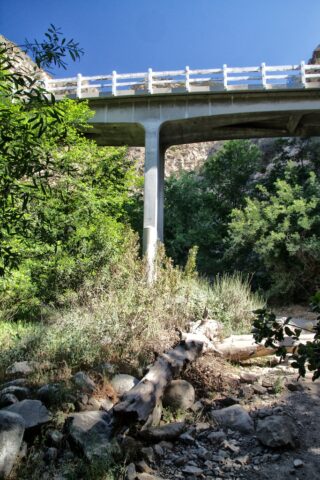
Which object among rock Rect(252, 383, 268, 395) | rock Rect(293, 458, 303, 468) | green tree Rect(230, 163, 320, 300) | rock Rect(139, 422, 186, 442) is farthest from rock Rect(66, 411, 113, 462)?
green tree Rect(230, 163, 320, 300)

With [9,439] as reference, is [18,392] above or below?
below

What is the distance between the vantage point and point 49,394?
12.2 feet

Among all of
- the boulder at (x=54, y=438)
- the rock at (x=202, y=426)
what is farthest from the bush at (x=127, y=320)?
the boulder at (x=54, y=438)

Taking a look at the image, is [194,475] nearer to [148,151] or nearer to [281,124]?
[148,151]

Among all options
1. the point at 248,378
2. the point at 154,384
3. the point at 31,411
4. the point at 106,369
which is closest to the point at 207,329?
the point at 248,378

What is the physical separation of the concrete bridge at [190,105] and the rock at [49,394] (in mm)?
9077

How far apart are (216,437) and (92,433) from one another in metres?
1.17

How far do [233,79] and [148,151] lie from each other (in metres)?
3.81

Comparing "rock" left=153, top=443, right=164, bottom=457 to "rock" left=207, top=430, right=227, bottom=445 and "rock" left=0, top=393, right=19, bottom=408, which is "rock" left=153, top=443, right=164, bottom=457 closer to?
"rock" left=207, top=430, right=227, bottom=445

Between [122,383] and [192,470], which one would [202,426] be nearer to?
[192,470]

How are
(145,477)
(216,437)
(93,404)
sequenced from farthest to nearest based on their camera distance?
1. (93,404)
2. (216,437)
3. (145,477)

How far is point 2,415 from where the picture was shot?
9.73 feet

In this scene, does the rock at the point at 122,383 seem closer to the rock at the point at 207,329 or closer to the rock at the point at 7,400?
the rock at the point at 7,400

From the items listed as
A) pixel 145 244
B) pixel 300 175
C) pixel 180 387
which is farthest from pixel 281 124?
pixel 180 387
